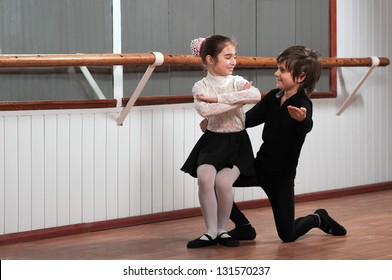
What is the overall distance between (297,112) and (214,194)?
513mm

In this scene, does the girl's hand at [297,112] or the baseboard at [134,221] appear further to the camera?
the baseboard at [134,221]

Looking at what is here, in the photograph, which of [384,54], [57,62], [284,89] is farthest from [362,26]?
[57,62]

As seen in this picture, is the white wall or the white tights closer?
the white tights

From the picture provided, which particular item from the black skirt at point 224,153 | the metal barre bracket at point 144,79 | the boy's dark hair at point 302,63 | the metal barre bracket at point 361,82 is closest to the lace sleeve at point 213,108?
the black skirt at point 224,153

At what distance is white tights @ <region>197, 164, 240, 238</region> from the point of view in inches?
153

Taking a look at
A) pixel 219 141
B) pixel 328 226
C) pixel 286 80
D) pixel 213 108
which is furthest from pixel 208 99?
pixel 328 226

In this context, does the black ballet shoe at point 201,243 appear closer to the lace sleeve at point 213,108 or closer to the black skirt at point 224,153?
the black skirt at point 224,153

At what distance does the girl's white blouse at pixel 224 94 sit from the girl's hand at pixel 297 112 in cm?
25

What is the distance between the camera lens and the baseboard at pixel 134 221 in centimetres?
413

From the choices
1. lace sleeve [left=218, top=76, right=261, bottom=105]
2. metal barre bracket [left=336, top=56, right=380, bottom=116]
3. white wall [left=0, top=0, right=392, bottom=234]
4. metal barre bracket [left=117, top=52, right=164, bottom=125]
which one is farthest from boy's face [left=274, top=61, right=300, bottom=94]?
metal barre bracket [left=336, top=56, right=380, bottom=116]

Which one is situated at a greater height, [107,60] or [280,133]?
[107,60]

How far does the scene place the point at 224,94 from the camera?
3.91 m

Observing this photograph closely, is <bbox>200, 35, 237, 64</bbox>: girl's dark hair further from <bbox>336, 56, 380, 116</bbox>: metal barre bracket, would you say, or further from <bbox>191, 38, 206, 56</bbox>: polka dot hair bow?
<bbox>336, 56, 380, 116</bbox>: metal barre bracket

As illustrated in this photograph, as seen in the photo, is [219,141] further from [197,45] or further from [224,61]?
[197,45]
